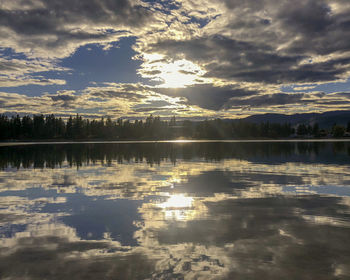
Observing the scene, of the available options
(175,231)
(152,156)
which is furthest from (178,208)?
(152,156)

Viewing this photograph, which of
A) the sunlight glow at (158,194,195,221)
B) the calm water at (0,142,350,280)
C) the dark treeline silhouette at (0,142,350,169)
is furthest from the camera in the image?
the dark treeline silhouette at (0,142,350,169)

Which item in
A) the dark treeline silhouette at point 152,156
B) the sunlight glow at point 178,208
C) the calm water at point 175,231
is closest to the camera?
the calm water at point 175,231

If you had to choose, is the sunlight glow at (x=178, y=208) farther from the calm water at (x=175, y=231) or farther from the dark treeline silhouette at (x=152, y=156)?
the dark treeline silhouette at (x=152, y=156)

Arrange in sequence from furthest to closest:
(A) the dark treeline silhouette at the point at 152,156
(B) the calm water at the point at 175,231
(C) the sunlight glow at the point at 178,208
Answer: (A) the dark treeline silhouette at the point at 152,156
(C) the sunlight glow at the point at 178,208
(B) the calm water at the point at 175,231

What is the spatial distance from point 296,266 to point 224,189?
37.3 feet

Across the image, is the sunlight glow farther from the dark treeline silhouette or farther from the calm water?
the dark treeline silhouette

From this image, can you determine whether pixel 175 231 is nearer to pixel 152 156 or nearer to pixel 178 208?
pixel 178 208

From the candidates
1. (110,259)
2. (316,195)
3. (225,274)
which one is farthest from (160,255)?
(316,195)

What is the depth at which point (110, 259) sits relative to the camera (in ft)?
27.4

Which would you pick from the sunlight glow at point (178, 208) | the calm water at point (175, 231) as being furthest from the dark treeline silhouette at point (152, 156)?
the sunlight glow at point (178, 208)

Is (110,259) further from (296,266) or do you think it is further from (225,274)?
(296,266)

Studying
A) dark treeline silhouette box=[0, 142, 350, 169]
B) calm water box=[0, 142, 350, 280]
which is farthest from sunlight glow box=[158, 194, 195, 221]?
dark treeline silhouette box=[0, 142, 350, 169]

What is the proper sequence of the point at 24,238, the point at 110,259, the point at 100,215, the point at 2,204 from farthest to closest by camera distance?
the point at 2,204 → the point at 100,215 → the point at 24,238 → the point at 110,259

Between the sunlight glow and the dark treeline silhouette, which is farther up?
the sunlight glow
